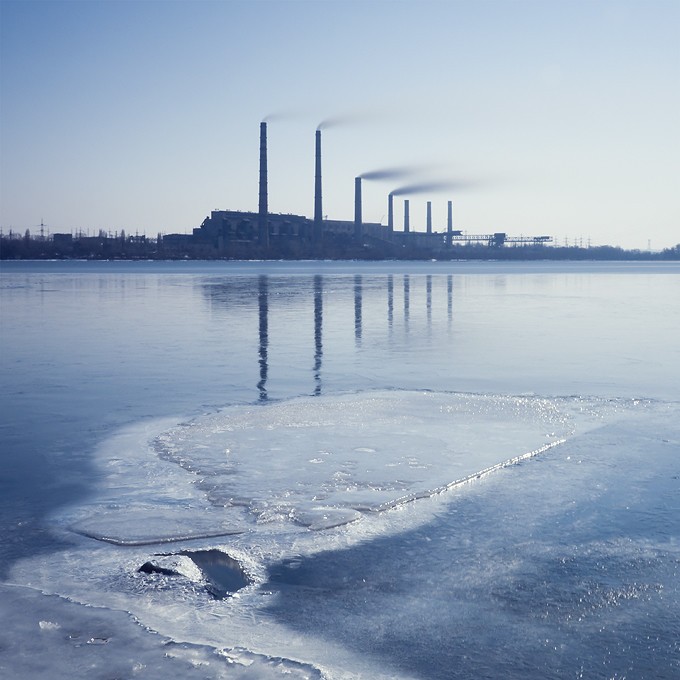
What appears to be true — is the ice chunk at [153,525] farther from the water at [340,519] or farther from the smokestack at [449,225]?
the smokestack at [449,225]

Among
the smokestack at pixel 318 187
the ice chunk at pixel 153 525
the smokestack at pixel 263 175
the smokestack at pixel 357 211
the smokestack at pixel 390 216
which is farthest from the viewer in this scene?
the smokestack at pixel 390 216

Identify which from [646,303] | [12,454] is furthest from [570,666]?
[646,303]

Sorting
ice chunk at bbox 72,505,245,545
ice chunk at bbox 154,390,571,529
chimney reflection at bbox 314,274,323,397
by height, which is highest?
chimney reflection at bbox 314,274,323,397

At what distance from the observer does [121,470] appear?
19.3 feet

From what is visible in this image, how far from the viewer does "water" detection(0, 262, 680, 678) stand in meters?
3.21

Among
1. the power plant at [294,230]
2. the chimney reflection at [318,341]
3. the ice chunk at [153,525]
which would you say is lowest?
the ice chunk at [153,525]

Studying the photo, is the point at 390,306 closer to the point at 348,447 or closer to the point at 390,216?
the point at 348,447

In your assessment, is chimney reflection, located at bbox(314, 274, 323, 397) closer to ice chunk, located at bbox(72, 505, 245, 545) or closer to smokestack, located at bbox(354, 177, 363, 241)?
ice chunk, located at bbox(72, 505, 245, 545)

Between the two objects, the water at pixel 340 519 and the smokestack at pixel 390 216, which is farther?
the smokestack at pixel 390 216

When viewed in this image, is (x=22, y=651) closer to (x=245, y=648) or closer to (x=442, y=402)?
(x=245, y=648)

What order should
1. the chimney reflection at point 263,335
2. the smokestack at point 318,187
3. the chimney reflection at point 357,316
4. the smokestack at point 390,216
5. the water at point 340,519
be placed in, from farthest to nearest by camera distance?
the smokestack at point 390,216 < the smokestack at point 318,187 < the chimney reflection at point 357,316 < the chimney reflection at point 263,335 < the water at point 340,519

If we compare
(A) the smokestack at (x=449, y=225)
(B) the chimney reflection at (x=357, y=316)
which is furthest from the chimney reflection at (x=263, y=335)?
(A) the smokestack at (x=449, y=225)

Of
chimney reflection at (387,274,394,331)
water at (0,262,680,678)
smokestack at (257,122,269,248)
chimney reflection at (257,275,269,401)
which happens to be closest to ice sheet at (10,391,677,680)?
water at (0,262,680,678)

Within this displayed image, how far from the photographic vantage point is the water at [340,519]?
3.21 meters
